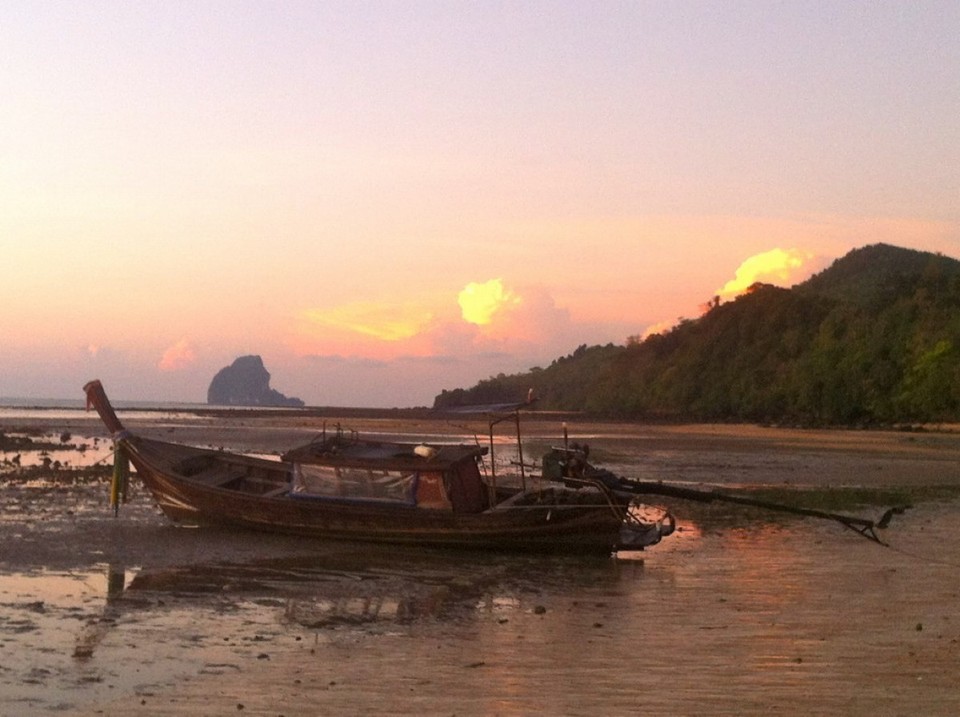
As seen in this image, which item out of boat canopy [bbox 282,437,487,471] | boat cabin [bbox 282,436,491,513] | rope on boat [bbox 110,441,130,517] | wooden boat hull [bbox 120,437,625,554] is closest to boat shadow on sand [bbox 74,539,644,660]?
wooden boat hull [bbox 120,437,625,554]

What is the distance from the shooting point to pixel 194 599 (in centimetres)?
1455

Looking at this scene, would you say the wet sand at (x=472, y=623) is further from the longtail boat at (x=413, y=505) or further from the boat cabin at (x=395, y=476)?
the boat cabin at (x=395, y=476)

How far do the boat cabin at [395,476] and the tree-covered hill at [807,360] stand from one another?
167ft

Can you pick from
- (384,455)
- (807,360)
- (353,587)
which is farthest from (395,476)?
(807,360)

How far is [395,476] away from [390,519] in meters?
0.83

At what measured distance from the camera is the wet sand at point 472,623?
959 centimetres

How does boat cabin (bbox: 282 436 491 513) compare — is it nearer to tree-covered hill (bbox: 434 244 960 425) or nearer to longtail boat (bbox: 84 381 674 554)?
longtail boat (bbox: 84 381 674 554)

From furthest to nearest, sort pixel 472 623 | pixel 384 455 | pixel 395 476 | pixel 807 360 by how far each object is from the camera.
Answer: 1. pixel 807 360
2. pixel 384 455
3. pixel 395 476
4. pixel 472 623

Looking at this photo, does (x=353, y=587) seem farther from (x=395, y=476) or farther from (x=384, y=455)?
(x=384, y=455)

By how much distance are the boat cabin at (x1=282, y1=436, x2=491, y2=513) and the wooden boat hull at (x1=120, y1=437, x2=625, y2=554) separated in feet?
0.70

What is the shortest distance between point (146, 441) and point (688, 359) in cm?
9101

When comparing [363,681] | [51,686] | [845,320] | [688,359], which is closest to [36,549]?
[51,686]

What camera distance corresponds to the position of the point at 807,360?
8681 centimetres

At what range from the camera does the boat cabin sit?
64.7ft
